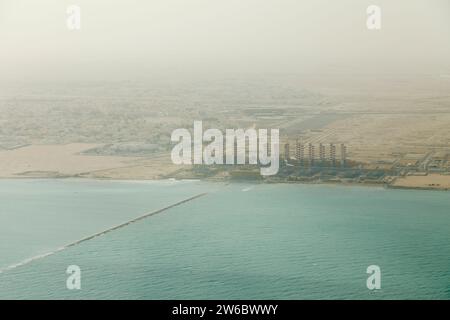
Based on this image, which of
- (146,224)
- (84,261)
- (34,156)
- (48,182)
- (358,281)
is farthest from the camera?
(34,156)

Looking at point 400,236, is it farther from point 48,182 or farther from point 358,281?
point 48,182

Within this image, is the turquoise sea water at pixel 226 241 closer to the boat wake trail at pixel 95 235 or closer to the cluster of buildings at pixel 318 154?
the boat wake trail at pixel 95 235

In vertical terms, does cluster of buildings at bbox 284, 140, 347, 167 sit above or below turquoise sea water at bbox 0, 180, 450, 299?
above

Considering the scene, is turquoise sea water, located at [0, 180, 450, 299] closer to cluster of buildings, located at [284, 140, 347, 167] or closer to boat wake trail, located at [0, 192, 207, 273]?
boat wake trail, located at [0, 192, 207, 273]

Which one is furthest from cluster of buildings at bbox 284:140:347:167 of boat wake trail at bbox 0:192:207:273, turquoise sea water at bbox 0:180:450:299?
boat wake trail at bbox 0:192:207:273
